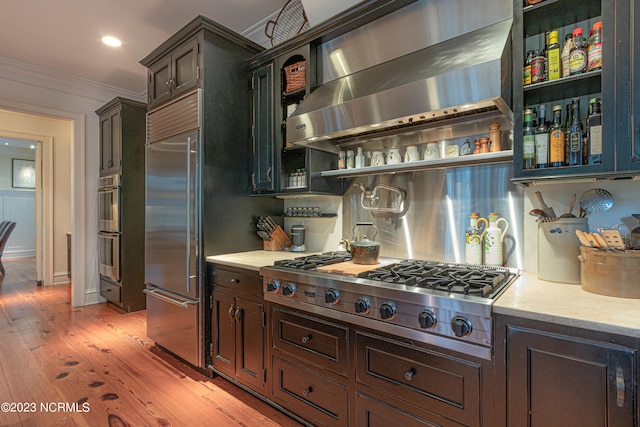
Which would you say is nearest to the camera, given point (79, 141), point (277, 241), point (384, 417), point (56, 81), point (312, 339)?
point (384, 417)

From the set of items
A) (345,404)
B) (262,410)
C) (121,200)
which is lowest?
(262,410)

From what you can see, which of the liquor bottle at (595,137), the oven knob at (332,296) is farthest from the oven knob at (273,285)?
the liquor bottle at (595,137)

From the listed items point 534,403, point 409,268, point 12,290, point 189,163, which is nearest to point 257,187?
point 189,163

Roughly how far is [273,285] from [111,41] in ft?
10.4

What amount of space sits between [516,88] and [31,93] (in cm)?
497

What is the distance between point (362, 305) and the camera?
1439mm

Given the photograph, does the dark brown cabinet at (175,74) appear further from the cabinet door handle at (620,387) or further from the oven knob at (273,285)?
the cabinet door handle at (620,387)

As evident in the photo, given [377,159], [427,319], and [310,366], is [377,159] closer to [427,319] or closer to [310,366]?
[427,319]

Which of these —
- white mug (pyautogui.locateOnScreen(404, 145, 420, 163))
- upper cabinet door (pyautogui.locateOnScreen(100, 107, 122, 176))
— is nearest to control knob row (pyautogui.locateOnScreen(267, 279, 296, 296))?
white mug (pyautogui.locateOnScreen(404, 145, 420, 163))

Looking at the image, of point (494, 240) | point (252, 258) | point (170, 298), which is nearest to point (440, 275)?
point (494, 240)

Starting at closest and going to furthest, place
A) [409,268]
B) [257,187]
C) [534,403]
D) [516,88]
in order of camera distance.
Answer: [534,403] → [516,88] → [409,268] → [257,187]

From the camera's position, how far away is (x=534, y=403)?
1.07 meters

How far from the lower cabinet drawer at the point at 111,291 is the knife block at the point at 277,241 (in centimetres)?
235

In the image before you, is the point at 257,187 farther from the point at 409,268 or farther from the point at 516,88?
the point at 516,88
